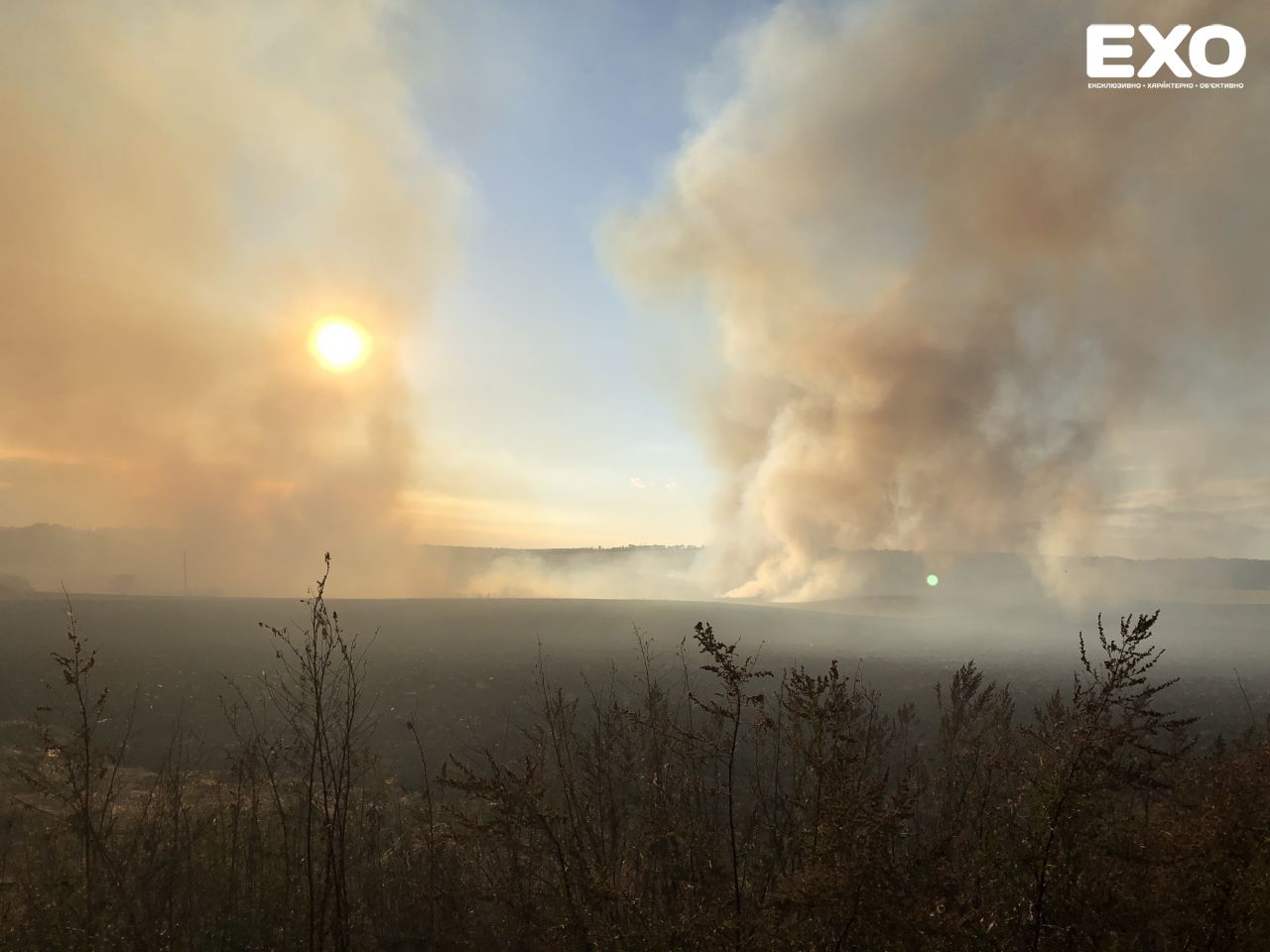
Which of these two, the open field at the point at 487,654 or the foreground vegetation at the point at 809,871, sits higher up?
the foreground vegetation at the point at 809,871

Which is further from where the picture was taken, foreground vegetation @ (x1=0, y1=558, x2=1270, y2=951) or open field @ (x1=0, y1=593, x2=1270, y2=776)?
open field @ (x1=0, y1=593, x2=1270, y2=776)

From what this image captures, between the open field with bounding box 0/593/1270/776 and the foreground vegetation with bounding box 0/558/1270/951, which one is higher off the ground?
the foreground vegetation with bounding box 0/558/1270/951

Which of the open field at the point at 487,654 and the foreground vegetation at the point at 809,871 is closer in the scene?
the foreground vegetation at the point at 809,871

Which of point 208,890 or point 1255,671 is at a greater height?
point 208,890

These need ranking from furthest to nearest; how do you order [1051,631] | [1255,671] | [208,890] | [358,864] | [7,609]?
1. [1051,631]
2. [7,609]
3. [1255,671]
4. [358,864]
5. [208,890]

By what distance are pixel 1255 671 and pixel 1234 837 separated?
39.7 metres

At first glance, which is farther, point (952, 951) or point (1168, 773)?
point (1168, 773)

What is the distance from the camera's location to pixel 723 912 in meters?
3.75

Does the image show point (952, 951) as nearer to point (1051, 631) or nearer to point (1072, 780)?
point (1072, 780)

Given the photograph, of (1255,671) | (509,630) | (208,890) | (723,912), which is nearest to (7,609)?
(509,630)

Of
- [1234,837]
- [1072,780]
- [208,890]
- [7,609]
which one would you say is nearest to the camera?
[1072,780]

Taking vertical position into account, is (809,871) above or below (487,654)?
above

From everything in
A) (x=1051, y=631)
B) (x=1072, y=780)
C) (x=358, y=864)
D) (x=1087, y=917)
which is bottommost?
(x=1051, y=631)

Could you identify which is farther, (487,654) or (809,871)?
(487,654)
